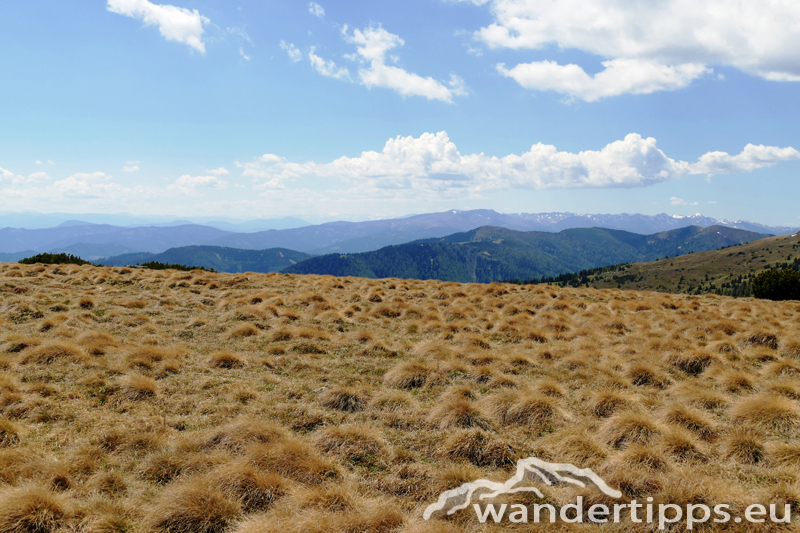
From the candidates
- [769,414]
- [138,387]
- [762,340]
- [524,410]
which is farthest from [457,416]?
[762,340]

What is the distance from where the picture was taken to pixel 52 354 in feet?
37.2

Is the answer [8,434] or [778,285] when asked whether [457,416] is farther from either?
[778,285]

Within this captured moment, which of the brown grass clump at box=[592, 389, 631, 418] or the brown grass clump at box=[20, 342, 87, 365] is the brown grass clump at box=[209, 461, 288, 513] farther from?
the brown grass clump at box=[20, 342, 87, 365]

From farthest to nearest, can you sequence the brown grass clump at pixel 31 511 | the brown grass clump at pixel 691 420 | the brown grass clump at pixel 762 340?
the brown grass clump at pixel 762 340 → the brown grass clump at pixel 691 420 → the brown grass clump at pixel 31 511

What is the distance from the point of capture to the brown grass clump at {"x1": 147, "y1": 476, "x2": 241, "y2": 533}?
5316 millimetres

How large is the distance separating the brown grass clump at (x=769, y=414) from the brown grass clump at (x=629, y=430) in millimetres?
2362

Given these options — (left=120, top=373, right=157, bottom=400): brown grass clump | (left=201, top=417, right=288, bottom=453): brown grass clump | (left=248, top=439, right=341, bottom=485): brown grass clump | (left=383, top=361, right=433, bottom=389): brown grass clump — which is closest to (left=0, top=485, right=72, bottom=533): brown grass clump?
(left=201, top=417, right=288, bottom=453): brown grass clump

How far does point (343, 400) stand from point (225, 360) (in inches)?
196

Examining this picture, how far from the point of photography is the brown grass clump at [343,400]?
9547 millimetres

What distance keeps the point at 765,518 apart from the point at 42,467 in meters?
11.6

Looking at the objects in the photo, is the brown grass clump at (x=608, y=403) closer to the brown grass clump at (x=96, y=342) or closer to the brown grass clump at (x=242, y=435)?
the brown grass clump at (x=242, y=435)

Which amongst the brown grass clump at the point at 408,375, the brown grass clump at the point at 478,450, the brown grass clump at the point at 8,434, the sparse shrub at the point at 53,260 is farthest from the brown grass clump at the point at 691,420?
the sparse shrub at the point at 53,260

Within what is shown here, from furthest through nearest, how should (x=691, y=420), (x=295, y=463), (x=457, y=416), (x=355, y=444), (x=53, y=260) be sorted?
(x=53, y=260) < (x=457, y=416) < (x=691, y=420) < (x=355, y=444) < (x=295, y=463)

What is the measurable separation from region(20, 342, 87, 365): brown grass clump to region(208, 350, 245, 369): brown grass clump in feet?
12.5
